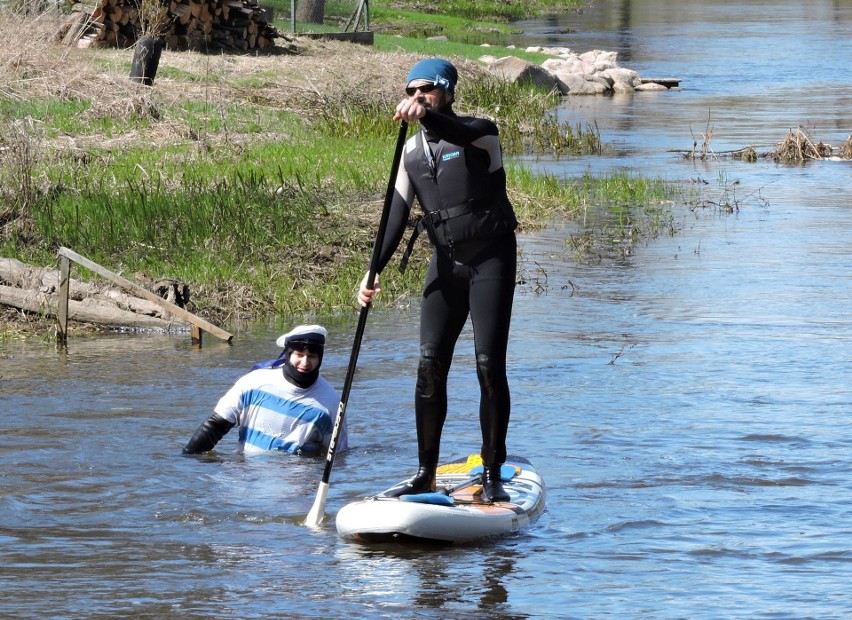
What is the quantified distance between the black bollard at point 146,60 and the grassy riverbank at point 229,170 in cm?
45

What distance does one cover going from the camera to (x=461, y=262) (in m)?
7.25

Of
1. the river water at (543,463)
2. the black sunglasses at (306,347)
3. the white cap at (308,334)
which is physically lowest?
the river water at (543,463)

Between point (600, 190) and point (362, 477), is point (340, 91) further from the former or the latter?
point (362, 477)

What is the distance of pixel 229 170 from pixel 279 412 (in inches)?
339

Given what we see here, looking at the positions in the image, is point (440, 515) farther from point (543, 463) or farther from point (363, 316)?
point (543, 463)

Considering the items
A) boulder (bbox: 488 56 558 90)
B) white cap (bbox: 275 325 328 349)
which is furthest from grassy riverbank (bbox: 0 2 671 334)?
boulder (bbox: 488 56 558 90)

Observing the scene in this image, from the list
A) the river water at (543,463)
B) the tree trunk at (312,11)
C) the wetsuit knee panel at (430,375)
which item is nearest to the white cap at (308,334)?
the river water at (543,463)

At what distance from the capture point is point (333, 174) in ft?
56.8

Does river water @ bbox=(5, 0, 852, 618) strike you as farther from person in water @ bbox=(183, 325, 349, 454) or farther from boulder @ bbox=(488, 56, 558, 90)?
boulder @ bbox=(488, 56, 558, 90)

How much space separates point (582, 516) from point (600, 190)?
13.4 meters

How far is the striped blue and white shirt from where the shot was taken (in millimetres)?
8766

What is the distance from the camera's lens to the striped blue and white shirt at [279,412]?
28.8 ft

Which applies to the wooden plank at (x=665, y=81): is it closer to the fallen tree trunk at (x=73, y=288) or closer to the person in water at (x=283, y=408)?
the fallen tree trunk at (x=73, y=288)

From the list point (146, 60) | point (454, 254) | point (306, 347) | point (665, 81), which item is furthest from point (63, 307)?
point (665, 81)
